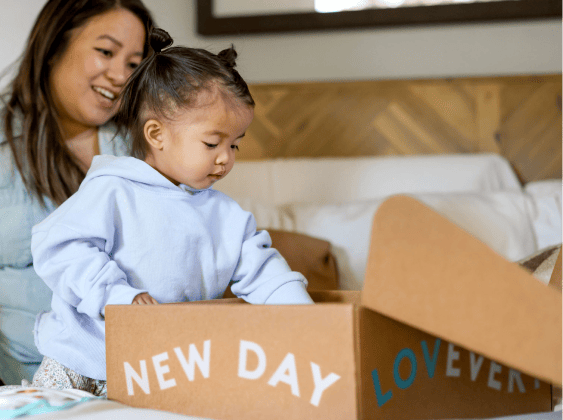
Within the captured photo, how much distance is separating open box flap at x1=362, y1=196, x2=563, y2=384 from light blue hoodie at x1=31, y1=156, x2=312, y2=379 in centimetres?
28

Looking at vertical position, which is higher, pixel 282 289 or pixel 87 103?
pixel 87 103

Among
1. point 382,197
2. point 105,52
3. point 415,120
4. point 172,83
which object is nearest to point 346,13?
point 415,120

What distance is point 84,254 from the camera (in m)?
0.74

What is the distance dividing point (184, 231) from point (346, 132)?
965 mm

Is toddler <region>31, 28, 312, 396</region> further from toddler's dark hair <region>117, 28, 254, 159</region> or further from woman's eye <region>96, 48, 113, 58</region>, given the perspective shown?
woman's eye <region>96, 48, 113, 58</region>

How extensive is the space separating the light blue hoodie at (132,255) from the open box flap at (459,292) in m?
0.28

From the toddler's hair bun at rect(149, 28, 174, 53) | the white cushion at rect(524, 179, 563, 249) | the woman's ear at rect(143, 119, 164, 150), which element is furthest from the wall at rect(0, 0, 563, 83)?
the woman's ear at rect(143, 119, 164, 150)

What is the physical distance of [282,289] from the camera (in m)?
0.83

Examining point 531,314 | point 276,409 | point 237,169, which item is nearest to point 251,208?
point 237,169

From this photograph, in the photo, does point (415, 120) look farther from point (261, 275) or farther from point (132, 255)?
point (132, 255)

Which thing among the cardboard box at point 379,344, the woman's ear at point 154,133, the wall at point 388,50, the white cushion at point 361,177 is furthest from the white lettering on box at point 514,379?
the wall at point 388,50

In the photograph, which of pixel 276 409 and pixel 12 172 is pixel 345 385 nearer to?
pixel 276 409

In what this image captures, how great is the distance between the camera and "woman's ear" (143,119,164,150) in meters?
0.85

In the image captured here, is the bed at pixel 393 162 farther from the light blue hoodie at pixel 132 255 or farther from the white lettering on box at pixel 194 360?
the white lettering on box at pixel 194 360
